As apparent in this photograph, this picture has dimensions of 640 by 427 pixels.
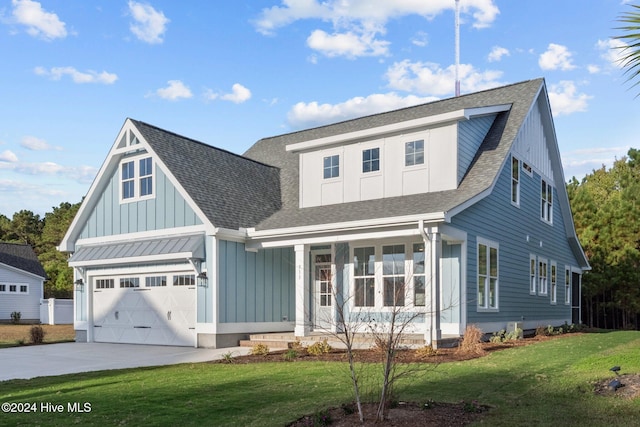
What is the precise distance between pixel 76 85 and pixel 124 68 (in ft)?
9.14

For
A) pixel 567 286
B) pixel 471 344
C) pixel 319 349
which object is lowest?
pixel 319 349

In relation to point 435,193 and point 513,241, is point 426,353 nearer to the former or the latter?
point 435,193

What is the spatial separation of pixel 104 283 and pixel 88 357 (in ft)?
16.7

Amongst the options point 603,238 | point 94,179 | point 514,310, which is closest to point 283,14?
point 94,179

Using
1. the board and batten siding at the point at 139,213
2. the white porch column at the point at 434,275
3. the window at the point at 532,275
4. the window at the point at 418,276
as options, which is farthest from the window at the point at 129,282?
the window at the point at 532,275

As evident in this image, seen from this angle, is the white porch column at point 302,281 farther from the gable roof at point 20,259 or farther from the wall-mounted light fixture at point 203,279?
the gable roof at point 20,259

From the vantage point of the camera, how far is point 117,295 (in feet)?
60.8

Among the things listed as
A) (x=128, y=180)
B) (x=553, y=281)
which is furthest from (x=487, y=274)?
(x=128, y=180)

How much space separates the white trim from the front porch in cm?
559

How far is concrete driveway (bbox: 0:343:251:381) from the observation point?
12.0m

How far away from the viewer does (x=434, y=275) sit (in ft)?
43.4

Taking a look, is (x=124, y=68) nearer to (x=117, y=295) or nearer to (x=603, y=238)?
(x=117, y=295)

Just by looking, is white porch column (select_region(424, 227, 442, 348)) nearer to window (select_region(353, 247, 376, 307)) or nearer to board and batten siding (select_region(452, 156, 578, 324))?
board and batten siding (select_region(452, 156, 578, 324))

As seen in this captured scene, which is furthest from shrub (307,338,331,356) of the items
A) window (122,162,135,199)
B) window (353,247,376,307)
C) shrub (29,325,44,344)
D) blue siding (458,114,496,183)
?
shrub (29,325,44,344)
